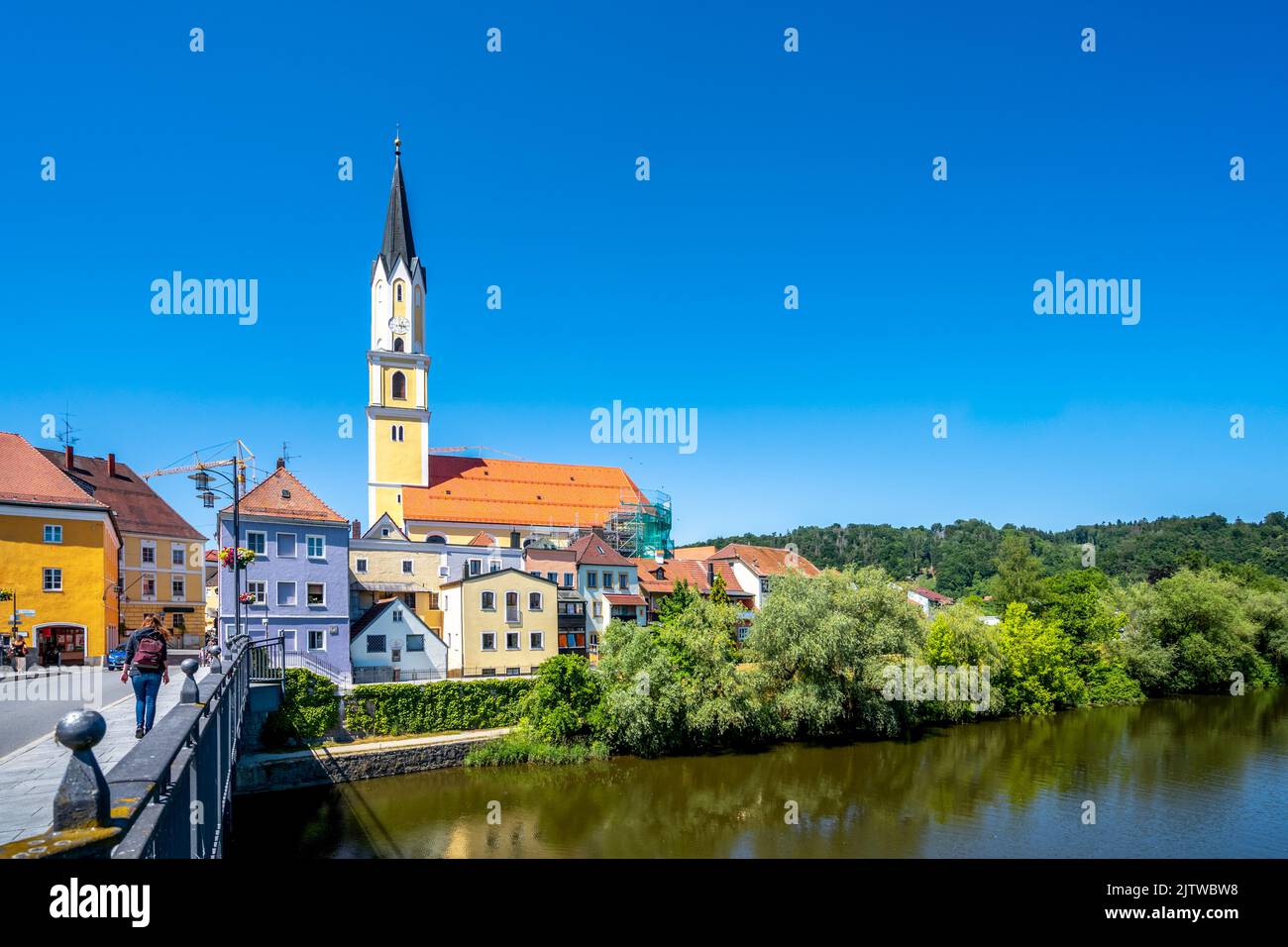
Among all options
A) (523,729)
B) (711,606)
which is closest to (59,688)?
(523,729)

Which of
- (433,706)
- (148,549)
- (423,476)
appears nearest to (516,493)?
(423,476)

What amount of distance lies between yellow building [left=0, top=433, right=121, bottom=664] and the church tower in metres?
26.4

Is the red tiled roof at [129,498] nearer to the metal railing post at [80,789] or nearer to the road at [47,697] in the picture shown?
the road at [47,697]

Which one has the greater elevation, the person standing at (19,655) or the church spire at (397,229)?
the church spire at (397,229)

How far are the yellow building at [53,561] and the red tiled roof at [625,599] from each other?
25362 millimetres

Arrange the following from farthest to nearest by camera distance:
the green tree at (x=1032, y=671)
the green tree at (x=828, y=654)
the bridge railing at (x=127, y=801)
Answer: the green tree at (x=1032, y=671), the green tree at (x=828, y=654), the bridge railing at (x=127, y=801)

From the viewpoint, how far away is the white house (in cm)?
3859

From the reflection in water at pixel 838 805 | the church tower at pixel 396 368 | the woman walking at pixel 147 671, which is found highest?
the church tower at pixel 396 368

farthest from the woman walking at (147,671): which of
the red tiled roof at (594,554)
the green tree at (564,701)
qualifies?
the red tiled roof at (594,554)

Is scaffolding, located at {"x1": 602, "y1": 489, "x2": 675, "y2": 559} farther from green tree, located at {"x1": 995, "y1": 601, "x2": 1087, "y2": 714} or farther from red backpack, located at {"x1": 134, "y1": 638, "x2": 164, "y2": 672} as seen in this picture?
red backpack, located at {"x1": 134, "y1": 638, "x2": 164, "y2": 672}

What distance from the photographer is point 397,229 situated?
196ft

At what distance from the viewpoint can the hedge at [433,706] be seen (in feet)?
107

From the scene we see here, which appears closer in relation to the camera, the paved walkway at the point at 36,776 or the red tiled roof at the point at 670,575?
the paved walkway at the point at 36,776
